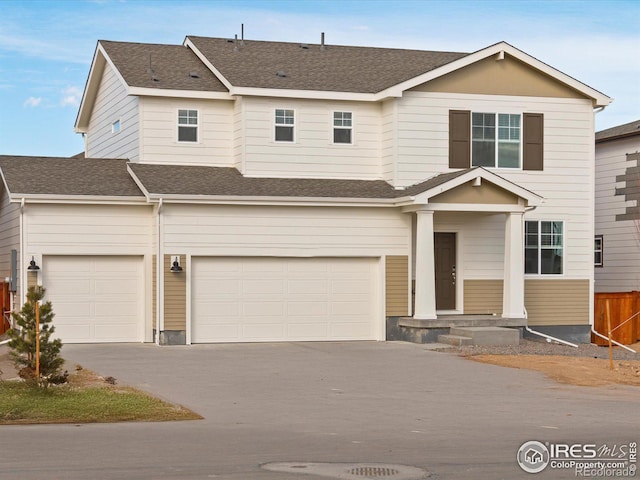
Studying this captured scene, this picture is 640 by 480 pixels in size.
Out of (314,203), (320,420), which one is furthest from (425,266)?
(320,420)

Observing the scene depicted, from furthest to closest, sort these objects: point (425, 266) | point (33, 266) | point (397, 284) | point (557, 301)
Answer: point (557, 301) < point (397, 284) < point (425, 266) < point (33, 266)

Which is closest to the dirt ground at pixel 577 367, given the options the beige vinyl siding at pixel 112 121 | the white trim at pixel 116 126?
the beige vinyl siding at pixel 112 121

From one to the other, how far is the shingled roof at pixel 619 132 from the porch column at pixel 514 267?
968 cm

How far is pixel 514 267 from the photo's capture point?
28.8m

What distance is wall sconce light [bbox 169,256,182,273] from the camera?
27.0 metres

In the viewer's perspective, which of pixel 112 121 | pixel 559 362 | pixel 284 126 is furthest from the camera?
pixel 112 121

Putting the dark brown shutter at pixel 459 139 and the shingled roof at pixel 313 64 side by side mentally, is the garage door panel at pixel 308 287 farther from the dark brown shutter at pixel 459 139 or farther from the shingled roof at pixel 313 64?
the shingled roof at pixel 313 64

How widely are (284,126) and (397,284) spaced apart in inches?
205

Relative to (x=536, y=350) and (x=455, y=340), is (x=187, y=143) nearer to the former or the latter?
(x=455, y=340)

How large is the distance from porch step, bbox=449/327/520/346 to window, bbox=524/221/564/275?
3633 mm

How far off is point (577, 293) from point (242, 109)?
35.6ft

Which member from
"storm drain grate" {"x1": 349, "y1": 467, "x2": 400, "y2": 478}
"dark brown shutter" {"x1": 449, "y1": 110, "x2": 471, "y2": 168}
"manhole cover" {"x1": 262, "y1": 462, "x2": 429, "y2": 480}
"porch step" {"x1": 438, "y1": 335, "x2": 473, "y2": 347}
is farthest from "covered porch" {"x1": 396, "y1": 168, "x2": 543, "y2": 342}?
"storm drain grate" {"x1": 349, "y1": 467, "x2": 400, "y2": 478}

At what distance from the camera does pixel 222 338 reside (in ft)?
91.1

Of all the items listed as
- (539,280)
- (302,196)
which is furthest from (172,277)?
(539,280)
